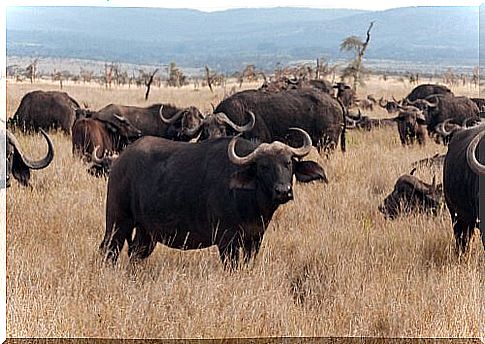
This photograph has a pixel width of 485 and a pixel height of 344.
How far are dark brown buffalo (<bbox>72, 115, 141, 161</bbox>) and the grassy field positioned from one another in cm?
376

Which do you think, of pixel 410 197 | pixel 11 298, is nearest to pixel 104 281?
pixel 11 298

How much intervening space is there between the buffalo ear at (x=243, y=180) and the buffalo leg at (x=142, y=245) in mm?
1120

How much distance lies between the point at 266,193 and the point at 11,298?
1.92m

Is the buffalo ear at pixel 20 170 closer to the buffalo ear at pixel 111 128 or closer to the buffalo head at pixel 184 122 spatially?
the buffalo head at pixel 184 122

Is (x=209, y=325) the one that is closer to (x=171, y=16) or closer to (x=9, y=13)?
(x=9, y=13)

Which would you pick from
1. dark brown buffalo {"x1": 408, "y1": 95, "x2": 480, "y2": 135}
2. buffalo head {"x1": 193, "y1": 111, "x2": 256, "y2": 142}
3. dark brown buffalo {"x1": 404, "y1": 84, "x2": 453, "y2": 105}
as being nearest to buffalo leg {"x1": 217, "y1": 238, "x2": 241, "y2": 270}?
buffalo head {"x1": 193, "y1": 111, "x2": 256, "y2": 142}

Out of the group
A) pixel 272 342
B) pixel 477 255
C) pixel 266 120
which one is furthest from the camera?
pixel 266 120

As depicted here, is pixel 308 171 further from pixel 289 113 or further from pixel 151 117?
pixel 151 117

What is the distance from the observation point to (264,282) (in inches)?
241

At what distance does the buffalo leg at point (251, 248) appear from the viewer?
619 cm

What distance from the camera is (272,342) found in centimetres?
583

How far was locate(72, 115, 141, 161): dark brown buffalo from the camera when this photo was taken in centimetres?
1178

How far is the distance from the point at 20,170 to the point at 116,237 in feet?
6.31

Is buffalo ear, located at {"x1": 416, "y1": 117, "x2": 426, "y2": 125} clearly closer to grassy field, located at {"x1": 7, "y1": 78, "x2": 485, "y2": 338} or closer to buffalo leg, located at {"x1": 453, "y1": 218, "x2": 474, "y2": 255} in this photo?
grassy field, located at {"x1": 7, "y1": 78, "x2": 485, "y2": 338}
